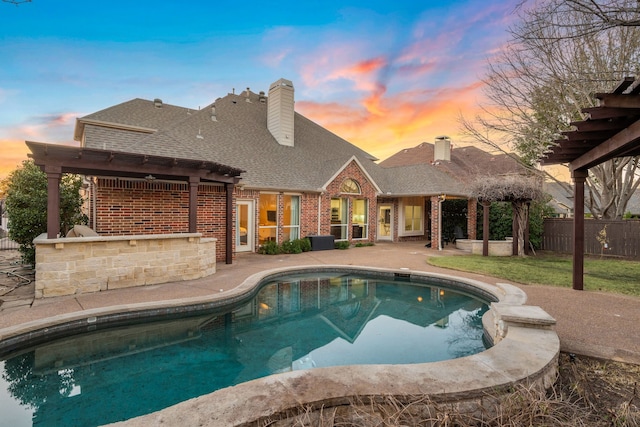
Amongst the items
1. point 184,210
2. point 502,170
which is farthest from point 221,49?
point 502,170

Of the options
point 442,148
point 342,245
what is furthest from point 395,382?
point 442,148

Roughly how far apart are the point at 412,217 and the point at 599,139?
45.7ft

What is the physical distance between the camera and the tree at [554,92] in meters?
11.7

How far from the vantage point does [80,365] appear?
4.45 meters

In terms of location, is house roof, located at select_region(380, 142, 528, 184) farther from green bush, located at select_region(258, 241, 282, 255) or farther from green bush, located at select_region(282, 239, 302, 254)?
green bush, located at select_region(258, 241, 282, 255)

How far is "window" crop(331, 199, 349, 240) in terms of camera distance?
1642 cm

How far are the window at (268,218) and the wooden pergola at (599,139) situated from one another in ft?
33.6

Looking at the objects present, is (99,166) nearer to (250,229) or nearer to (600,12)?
(250,229)

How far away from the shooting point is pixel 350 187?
16734mm

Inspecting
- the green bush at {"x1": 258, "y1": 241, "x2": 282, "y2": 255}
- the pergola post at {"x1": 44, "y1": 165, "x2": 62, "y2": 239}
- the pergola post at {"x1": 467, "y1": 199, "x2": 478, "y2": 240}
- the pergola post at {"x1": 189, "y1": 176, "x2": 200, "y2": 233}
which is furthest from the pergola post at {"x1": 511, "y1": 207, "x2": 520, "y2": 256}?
the pergola post at {"x1": 44, "y1": 165, "x2": 62, "y2": 239}

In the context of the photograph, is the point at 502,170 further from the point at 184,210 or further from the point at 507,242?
the point at 184,210

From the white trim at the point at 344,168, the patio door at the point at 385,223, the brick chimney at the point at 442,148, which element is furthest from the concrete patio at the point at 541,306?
the brick chimney at the point at 442,148

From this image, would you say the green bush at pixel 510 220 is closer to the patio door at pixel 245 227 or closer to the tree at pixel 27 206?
the patio door at pixel 245 227

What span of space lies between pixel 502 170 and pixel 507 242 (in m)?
11.6
